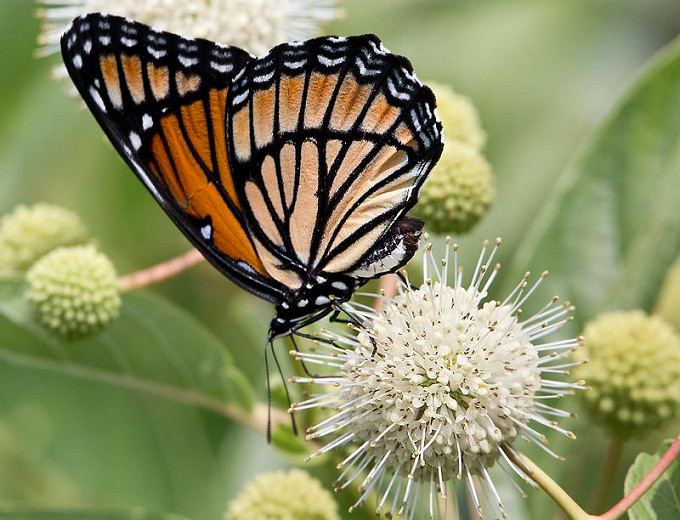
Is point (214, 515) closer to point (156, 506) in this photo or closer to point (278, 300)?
point (156, 506)

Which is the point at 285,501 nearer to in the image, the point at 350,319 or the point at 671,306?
the point at 350,319

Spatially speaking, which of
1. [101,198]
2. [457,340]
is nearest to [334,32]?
[101,198]

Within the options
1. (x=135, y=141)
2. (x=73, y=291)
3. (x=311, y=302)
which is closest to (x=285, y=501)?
(x=311, y=302)

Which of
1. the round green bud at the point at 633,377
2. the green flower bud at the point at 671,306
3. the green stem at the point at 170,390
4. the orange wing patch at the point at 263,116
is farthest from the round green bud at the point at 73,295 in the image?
the green flower bud at the point at 671,306

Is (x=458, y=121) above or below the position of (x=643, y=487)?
above

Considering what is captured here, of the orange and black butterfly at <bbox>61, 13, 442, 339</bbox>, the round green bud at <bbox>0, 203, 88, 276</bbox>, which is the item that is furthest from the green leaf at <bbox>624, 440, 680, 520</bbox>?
the round green bud at <bbox>0, 203, 88, 276</bbox>

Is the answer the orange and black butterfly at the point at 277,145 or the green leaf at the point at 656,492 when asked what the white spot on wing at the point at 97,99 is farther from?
the green leaf at the point at 656,492
